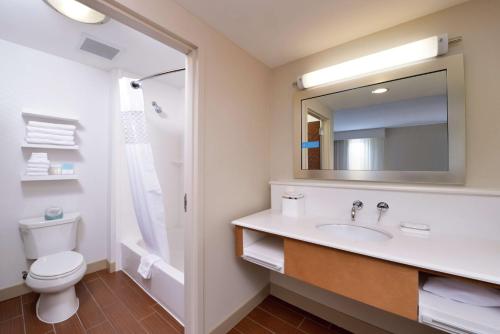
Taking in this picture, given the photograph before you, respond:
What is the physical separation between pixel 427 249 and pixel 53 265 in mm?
2476

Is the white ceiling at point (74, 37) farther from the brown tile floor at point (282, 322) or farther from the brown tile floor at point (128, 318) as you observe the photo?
the brown tile floor at point (282, 322)

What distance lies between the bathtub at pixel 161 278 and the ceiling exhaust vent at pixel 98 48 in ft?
6.21

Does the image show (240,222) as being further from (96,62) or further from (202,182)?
(96,62)

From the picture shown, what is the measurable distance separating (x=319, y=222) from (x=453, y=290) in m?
0.67

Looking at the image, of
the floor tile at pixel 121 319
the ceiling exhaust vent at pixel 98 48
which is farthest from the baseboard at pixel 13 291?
the ceiling exhaust vent at pixel 98 48

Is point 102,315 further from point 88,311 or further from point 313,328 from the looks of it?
point 313,328

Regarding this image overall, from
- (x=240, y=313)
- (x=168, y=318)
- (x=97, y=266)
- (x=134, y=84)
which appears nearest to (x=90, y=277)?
(x=97, y=266)

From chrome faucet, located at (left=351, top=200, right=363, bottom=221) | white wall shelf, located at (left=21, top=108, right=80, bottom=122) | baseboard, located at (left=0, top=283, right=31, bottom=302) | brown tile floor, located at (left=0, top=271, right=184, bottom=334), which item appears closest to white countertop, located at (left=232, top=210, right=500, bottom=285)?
chrome faucet, located at (left=351, top=200, right=363, bottom=221)

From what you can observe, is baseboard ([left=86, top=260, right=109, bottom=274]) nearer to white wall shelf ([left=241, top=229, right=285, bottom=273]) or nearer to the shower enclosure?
the shower enclosure

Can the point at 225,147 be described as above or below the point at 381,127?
below

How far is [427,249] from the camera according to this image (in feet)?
2.94

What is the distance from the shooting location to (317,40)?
1450 millimetres

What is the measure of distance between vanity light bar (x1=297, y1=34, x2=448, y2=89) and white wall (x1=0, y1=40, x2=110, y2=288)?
2.20m

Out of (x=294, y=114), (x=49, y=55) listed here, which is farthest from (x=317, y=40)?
(x=49, y=55)
